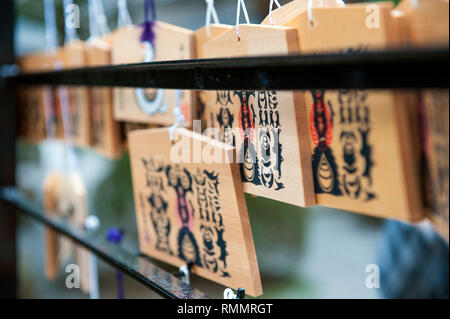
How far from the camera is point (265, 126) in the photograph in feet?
1.42

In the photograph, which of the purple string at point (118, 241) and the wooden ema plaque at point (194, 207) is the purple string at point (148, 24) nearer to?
the wooden ema plaque at point (194, 207)

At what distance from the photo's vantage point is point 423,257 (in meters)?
0.87

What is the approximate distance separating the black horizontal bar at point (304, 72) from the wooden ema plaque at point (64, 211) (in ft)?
1.21

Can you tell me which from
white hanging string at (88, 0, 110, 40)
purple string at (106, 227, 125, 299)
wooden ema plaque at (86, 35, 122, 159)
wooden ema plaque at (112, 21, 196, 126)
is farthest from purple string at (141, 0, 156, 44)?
purple string at (106, 227, 125, 299)

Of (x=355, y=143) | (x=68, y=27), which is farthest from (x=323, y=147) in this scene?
(x=68, y=27)

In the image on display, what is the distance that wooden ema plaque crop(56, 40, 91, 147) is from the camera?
0.77 metres

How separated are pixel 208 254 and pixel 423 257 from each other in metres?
0.54

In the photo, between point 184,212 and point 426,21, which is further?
point 184,212

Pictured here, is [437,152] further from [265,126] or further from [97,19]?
[97,19]

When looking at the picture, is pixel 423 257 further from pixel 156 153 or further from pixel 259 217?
pixel 156 153

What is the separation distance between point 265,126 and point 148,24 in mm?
262

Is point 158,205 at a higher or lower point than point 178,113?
lower

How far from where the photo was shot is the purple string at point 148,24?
1.93 feet

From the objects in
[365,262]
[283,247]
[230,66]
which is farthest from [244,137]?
[365,262]
